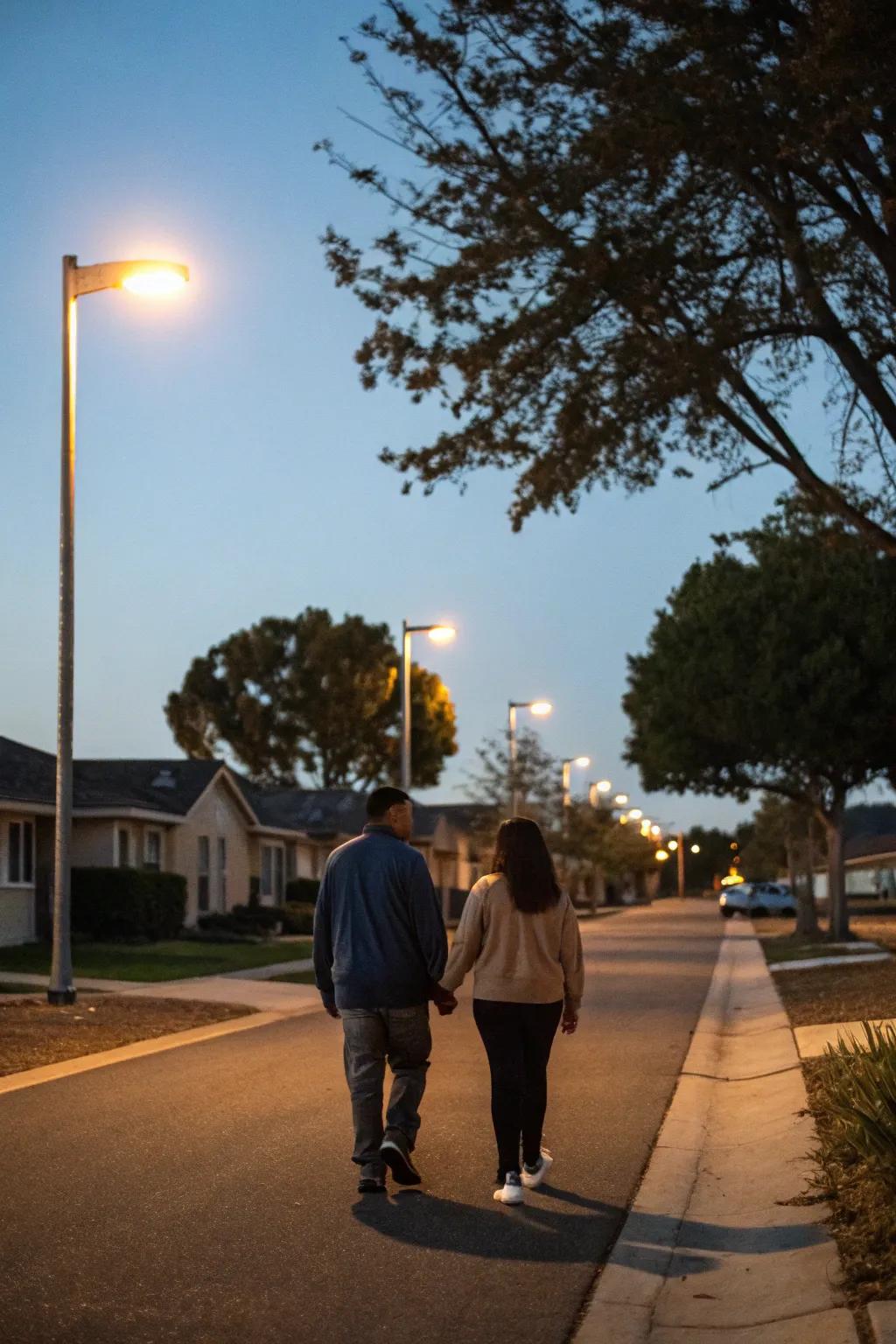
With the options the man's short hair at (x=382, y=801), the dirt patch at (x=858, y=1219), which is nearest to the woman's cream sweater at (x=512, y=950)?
the man's short hair at (x=382, y=801)

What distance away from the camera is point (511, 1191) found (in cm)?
798

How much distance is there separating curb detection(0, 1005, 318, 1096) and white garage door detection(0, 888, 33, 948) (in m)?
12.3

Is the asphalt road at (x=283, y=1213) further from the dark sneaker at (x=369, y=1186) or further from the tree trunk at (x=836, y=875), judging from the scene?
the tree trunk at (x=836, y=875)

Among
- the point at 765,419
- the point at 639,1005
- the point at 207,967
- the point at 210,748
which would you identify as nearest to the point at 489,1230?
the point at 765,419

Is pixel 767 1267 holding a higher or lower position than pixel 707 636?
lower

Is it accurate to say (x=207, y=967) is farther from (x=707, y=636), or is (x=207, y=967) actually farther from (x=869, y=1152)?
(x=869, y=1152)

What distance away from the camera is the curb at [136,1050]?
12.9 meters

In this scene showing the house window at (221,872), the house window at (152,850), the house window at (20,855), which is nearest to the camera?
the house window at (20,855)

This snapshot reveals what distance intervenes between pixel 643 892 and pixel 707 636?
10478 cm

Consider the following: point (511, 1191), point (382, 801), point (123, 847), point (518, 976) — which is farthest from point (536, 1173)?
point (123, 847)

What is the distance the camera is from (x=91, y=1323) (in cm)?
589

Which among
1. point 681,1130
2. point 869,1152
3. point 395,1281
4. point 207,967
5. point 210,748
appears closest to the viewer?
point 395,1281

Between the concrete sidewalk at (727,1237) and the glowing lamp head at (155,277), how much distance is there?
378 inches

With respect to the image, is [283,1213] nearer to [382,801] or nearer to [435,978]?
[435,978]
